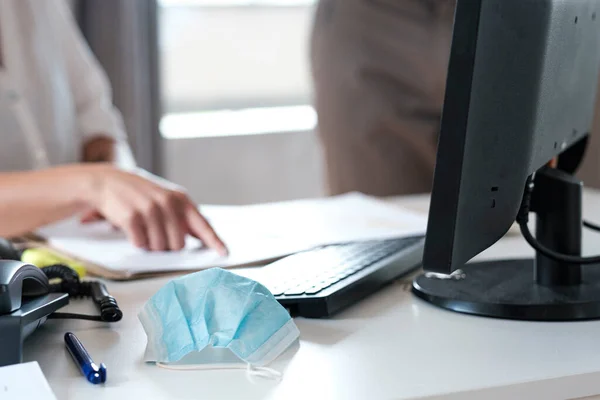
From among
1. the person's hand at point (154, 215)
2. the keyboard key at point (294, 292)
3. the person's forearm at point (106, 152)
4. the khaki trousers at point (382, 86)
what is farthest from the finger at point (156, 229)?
the khaki trousers at point (382, 86)

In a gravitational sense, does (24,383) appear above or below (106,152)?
above

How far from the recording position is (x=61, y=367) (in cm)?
63

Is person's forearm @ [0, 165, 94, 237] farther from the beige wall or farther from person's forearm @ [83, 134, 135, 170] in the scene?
the beige wall

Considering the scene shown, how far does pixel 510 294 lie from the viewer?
31.1 inches

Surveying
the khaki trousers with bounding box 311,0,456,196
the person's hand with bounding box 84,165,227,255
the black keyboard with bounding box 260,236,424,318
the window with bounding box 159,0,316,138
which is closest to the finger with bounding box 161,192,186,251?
the person's hand with bounding box 84,165,227,255

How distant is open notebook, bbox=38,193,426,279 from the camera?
0.98 metres

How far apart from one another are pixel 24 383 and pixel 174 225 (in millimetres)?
499

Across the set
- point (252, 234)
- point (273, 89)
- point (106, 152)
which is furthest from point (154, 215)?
point (273, 89)

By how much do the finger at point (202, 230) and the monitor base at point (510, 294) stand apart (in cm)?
27

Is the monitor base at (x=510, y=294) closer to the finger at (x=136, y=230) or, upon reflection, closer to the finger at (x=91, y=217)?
the finger at (x=136, y=230)

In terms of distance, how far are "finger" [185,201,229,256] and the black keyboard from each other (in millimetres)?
128

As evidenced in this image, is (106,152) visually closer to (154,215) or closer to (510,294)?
(154,215)

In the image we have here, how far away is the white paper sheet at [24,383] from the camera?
1.75 ft

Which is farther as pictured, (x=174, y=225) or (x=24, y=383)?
(x=174, y=225)
